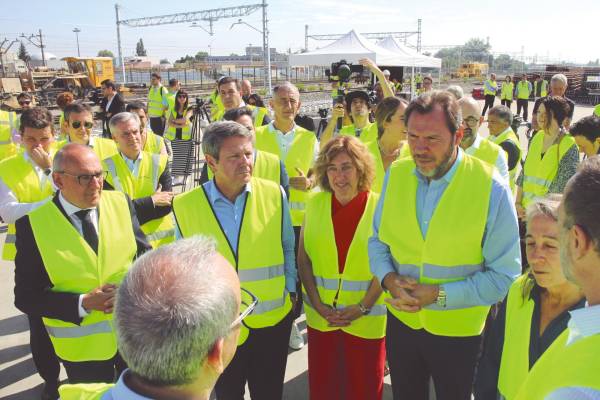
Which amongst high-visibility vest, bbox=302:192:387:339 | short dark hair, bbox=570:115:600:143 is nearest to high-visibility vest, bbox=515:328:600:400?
high-visibility vest, bbox=302:192:387:339

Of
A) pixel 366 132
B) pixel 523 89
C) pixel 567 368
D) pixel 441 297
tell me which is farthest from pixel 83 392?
pixel 523 89

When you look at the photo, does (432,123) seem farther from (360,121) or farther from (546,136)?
(360,121)

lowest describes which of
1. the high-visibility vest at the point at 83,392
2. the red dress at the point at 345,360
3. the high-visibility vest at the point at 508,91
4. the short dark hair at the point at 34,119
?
the red dress at the point at 345,360

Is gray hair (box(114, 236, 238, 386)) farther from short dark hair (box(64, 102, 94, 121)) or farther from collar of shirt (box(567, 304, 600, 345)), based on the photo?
short dark hair (box(64, 102, 94, 121))

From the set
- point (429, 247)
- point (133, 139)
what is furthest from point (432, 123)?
point (133, 139)

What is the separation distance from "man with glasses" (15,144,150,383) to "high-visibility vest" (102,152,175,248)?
3.45 ft

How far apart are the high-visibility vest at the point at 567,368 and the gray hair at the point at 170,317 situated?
76 cm

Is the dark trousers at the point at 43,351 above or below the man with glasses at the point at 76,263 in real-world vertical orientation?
below

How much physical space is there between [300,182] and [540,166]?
2.30 meters

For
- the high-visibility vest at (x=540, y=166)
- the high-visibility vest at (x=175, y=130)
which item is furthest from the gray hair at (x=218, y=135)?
the high-visibility vest at (x=175, y=130)

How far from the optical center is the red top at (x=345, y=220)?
8.37ft

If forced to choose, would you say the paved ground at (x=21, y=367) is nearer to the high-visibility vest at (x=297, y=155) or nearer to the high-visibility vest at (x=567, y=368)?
the high-visibility vest at (x=297, y=155)

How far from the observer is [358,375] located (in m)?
2.52

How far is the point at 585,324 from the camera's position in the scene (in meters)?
1.01
